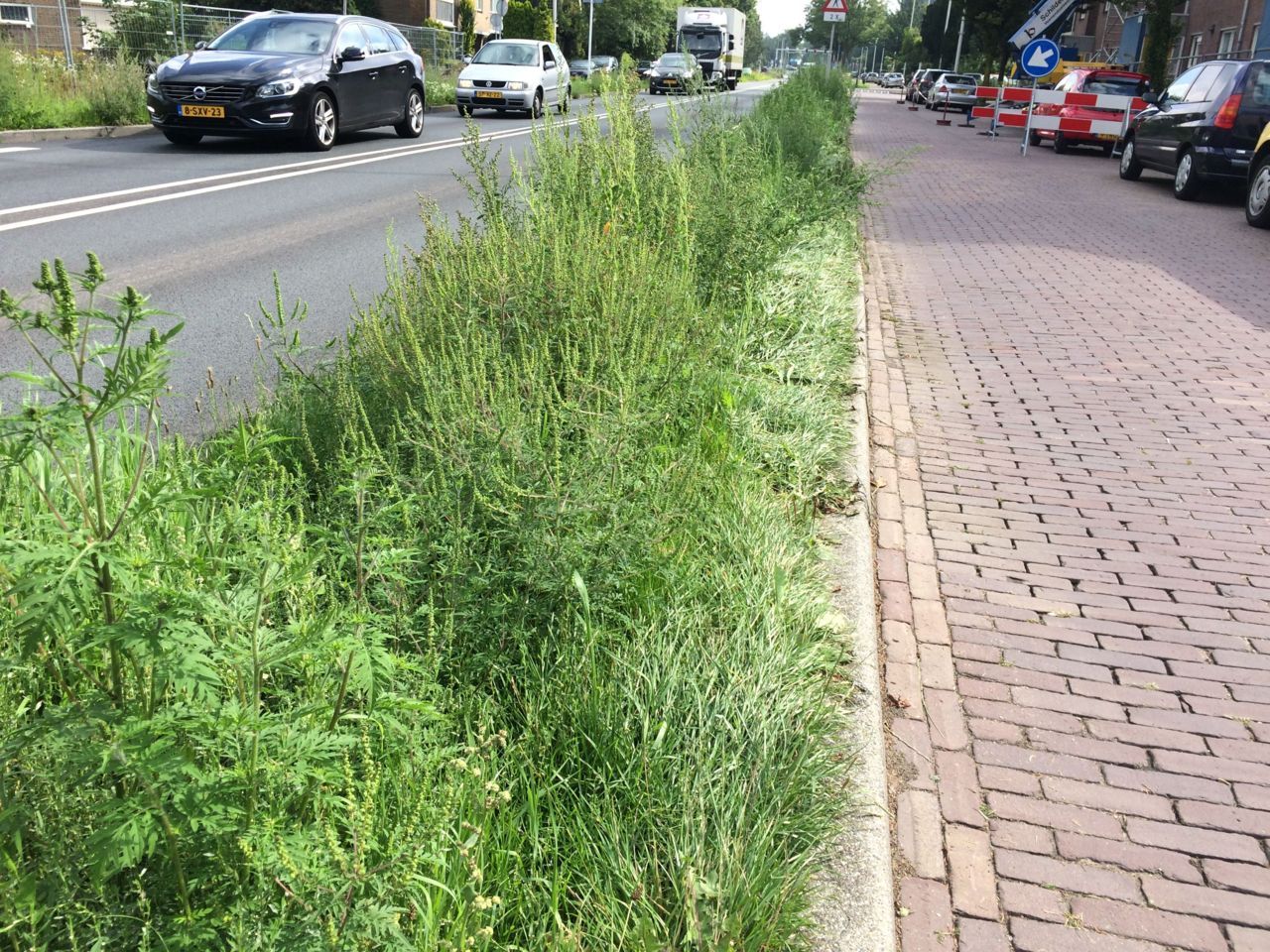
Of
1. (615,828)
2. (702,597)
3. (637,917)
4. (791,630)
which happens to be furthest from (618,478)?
(637,917)

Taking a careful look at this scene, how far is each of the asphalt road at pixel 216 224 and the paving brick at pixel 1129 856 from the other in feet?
10.2

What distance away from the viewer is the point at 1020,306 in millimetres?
9141

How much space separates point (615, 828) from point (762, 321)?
4516mm

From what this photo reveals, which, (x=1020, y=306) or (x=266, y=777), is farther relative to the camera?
(x=1020, y=306)

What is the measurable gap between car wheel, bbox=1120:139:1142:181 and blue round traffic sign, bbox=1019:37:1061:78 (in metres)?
4.01

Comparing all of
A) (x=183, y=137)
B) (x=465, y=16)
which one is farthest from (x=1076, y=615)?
(x=465, y=16)

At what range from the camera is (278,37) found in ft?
55.7

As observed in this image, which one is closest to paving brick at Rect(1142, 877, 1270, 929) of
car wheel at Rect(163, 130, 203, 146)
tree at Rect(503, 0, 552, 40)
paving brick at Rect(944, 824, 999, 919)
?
paving brick at Rect(944, 824, 999, 919)

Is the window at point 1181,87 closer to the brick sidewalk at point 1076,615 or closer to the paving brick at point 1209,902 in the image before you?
the brick sidewalk at point 1076,615

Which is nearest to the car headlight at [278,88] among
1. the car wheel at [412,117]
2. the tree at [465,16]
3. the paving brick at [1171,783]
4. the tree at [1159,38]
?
the car wheel at [412,117]

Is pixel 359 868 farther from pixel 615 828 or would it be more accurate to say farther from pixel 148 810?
pixel 615 828

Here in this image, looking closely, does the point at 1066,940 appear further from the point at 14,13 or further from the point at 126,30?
the point at 14,13

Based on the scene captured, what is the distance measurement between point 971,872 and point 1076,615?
1601 millimetres

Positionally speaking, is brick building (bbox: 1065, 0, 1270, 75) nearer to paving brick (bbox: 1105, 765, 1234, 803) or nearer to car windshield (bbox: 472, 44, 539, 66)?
car windshield (bbox: 472, 44, 539, 66)
